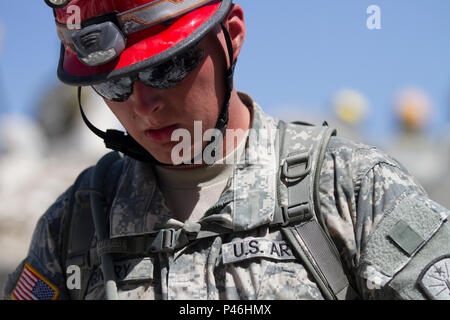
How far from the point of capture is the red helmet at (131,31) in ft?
9.14

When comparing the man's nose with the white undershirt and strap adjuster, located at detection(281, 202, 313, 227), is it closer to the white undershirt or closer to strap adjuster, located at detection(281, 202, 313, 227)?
the white undershirt

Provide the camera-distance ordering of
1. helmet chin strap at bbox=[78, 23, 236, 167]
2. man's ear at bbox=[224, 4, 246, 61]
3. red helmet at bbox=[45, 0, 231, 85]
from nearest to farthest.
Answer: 1. red helmet at bbox=[45, 0, 231, 85]
2. helmet chin strap at bbox=[78, 23, 236, 167]
3. man's ear at bbox=[224, 4, 246, 61]

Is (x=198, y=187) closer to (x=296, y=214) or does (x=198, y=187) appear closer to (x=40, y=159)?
(x=296, y=214)

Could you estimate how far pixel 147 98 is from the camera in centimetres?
286

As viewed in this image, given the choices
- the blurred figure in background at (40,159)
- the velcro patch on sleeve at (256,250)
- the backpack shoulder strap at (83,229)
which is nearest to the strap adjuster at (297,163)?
the velcro patch on sleeve at (256,250)

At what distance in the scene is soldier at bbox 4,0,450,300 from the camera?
273 centimetres

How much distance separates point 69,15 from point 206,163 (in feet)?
2.92

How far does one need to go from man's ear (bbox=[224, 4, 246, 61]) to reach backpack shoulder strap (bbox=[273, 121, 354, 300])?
531mm

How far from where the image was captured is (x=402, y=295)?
8.58ft

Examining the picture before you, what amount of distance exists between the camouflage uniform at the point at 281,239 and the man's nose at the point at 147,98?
51cm

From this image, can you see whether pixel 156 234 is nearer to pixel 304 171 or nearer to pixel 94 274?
pixel 94 274

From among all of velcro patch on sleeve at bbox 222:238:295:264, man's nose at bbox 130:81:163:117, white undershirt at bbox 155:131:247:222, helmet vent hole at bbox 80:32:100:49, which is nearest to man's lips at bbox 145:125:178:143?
man's nose at bbox 130:81:163:117

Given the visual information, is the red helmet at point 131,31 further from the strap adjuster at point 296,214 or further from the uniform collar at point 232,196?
the strap adjuster at point 296,214
